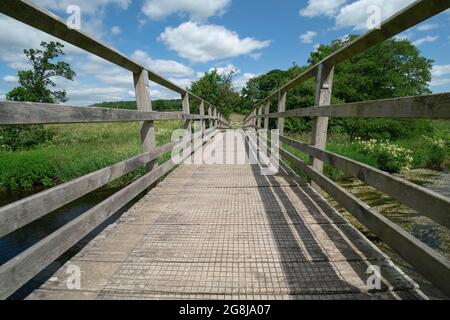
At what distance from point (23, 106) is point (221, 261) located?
1.26m

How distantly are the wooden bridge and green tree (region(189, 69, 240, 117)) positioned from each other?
24534mm

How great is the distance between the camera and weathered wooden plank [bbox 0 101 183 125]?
115 cm

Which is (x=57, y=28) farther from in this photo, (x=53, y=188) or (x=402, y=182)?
(x=402, y=182)

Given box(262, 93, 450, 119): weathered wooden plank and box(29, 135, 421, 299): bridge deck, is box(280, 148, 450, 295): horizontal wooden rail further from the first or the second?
box(262, 93, 450, 119): weathered wooden plank

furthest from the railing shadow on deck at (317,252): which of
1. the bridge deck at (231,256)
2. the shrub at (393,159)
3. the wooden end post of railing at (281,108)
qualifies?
the shrub at (393,159)

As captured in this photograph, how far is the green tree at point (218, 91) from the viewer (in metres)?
27.4

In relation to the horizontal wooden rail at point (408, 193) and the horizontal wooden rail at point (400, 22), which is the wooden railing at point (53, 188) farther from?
the horizontal wooden rail at point (400, 22)

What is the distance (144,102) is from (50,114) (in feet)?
5.03

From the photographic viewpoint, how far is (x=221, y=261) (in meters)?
1.71

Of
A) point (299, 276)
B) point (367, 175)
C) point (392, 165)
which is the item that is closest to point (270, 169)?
point (367, 175)

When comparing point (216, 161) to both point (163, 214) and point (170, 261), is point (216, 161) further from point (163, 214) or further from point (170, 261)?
point (170, 261)

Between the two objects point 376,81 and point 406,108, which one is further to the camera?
point 376,81

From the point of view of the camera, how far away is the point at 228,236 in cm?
205

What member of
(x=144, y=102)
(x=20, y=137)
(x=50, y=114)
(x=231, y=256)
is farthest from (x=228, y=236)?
(x=20, y=137)
